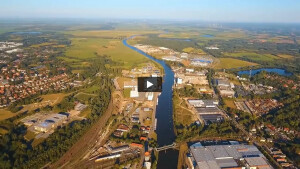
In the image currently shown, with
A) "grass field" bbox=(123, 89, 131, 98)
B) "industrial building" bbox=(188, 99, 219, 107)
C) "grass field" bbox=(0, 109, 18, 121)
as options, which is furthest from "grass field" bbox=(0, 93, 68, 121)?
"industrial building" bbox=(188, 99, 219, 107)

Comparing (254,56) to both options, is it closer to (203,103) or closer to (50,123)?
(203,103)

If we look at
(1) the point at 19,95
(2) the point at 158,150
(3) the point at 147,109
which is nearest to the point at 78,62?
(1) the point at 19,95

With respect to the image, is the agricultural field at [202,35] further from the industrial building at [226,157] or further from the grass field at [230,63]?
the industrial building at [226,157]

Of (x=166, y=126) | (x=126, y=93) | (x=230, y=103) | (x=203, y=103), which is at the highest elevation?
(x=126, y=93)

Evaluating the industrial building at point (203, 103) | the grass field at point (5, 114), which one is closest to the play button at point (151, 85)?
the industrial building at point (203, 103)

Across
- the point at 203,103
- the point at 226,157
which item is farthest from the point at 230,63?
the point at 226,157

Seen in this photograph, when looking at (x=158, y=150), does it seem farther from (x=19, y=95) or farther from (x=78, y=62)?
(x=78, y=62)
